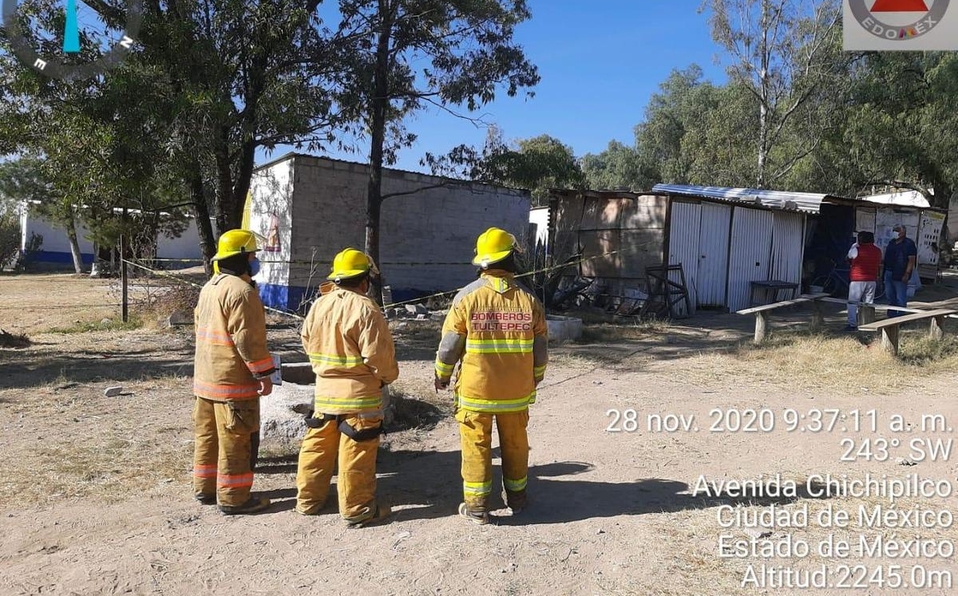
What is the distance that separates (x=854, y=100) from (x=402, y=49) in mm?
21935

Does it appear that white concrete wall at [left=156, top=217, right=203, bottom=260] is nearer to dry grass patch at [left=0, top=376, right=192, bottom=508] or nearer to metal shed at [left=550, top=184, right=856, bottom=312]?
metal shed at [left=550, top=184, right=856, bottom=312]

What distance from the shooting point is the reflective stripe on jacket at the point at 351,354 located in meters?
3.81

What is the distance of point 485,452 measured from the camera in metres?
3.87

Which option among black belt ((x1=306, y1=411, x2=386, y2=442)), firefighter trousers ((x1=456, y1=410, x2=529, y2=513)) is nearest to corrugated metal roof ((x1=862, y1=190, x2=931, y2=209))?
firefighter trousers ((x1=456, y1=410, x2=529, y2=513))

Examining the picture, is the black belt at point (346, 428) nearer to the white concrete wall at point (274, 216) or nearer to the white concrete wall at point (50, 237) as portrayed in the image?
the white concrete wall at point (274, 216)

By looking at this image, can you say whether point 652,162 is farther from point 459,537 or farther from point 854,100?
point 459,537

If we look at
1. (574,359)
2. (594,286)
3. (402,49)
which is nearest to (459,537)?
(574,359)

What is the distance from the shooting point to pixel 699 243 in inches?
581

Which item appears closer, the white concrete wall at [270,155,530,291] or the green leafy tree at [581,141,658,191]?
the white concrete wall at [270,155,530,291]

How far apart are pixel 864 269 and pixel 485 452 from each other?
940cm

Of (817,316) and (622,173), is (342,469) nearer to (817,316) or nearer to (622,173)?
(817,316)

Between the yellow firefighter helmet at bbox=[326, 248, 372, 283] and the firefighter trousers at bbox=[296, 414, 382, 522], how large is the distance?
0.83m

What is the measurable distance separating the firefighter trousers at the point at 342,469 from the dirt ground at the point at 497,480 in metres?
0.12

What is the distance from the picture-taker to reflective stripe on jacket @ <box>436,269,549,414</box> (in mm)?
3842
